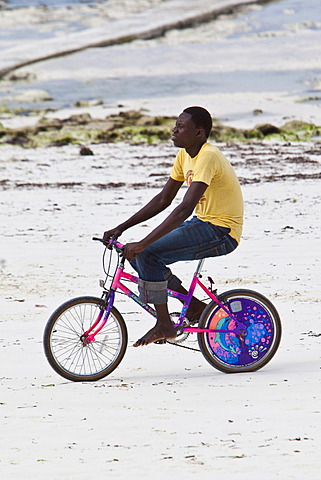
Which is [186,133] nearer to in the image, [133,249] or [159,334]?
[133,249]

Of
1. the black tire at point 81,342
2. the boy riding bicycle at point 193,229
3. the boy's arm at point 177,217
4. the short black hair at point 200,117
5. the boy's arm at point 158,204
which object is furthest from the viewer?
the boy's arm at point 158,204

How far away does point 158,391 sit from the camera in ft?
15.8

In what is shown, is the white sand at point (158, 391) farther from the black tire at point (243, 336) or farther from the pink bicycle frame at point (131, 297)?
the pink bicycle frame at point (131, 297)

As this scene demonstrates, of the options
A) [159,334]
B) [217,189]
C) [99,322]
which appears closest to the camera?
[217,189]

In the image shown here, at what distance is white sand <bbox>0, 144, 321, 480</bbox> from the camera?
367 cm

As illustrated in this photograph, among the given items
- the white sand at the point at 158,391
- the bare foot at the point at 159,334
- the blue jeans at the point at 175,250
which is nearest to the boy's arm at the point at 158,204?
the blue jeans at the point at 175,250

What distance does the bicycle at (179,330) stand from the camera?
518 centimetres

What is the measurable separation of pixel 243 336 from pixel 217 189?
3.13 ft

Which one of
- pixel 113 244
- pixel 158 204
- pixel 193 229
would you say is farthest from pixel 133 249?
pixel 158 204

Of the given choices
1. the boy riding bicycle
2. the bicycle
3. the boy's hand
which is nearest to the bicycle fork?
the bicycle

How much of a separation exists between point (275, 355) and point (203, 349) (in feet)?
2.18

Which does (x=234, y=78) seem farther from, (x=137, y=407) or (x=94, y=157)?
(x=137, y=407)

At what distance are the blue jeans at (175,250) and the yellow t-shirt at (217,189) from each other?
2.1 inches

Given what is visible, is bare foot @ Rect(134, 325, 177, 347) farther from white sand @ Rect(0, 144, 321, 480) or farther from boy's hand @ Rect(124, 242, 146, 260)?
boy's hand @ Rect(124, 242, 146, 260)
